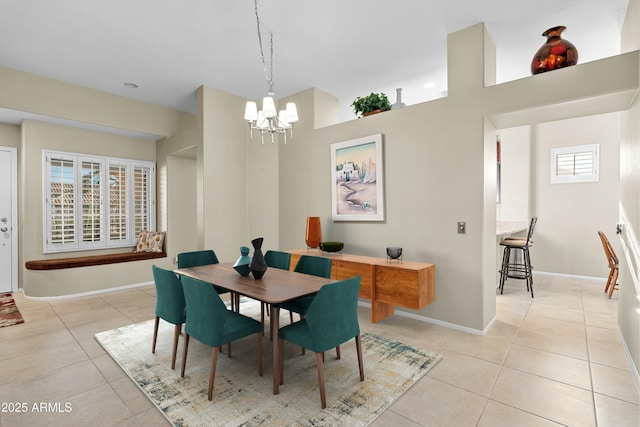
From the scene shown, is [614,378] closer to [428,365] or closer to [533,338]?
[533,338]

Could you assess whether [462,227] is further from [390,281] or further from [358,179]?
[358,179]

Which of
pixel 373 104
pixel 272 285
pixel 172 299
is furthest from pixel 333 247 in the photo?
pixel 172 299

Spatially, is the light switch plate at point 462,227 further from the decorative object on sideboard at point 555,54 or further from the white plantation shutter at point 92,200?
the white plantation shutter at point 92,200

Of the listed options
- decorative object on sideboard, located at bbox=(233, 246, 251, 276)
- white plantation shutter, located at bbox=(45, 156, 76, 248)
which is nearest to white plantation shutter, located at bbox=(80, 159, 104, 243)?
white plantation shutter, located at bbox=(45, 156, 76, 248)

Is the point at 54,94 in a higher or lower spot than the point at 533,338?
higher

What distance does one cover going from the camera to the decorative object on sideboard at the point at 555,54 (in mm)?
2807

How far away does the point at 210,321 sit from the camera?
2.10 metres

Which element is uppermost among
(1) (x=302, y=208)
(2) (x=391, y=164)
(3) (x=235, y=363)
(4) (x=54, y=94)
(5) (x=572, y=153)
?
(4) (x=54, y=94)

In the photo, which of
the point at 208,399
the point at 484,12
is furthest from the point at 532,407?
the point at 484,12

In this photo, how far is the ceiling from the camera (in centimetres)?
283

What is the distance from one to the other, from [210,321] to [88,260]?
12.8 ft

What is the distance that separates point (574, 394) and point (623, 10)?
3307 mm

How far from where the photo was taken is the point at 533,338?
303 cm

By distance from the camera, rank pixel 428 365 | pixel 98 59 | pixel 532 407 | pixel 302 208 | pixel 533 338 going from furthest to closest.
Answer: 1. pixel 302 208
2. pixel 98 59
3. pixel 533 338
4. pixel 428 365
5. pixel 532 407
